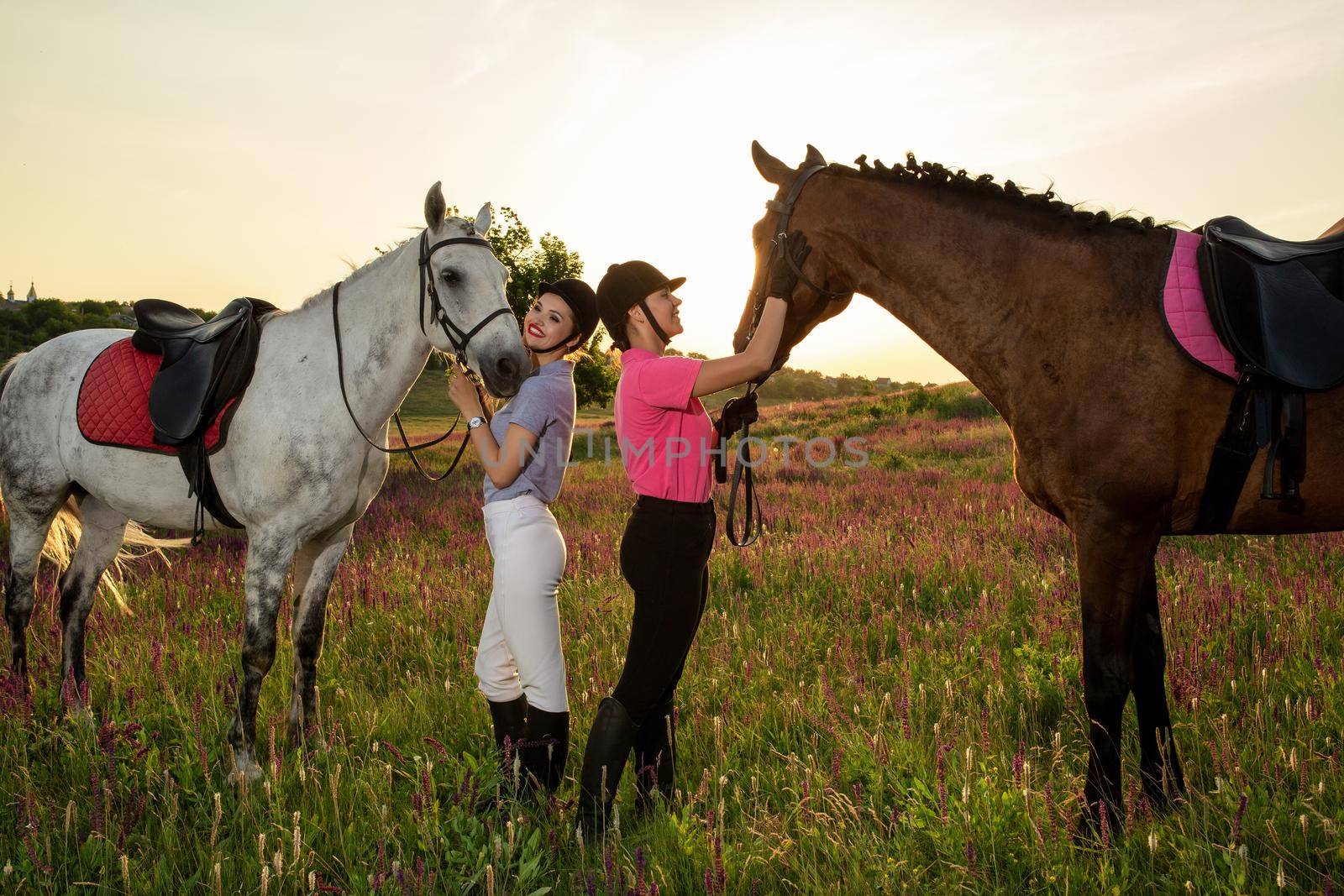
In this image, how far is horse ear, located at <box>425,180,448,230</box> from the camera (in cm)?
349

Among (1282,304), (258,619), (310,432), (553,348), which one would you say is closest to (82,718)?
(258,619)

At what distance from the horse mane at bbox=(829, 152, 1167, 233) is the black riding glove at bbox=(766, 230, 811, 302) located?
1.27 feet

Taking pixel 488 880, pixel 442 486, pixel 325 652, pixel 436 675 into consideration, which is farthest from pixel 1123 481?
pixel 442 486

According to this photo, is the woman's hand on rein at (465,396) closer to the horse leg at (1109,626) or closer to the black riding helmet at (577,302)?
the black riding helmet at (577,302)

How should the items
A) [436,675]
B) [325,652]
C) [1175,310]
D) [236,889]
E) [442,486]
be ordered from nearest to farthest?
[236,889] → [1175,310] → [436,675] → [325,652] → [442,486]

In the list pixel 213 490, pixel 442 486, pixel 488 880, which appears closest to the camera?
pixel 488 880

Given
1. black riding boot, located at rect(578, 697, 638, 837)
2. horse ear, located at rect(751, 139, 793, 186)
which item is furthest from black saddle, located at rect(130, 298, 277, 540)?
horse ear, located at rect(751, 139, 793, 186)

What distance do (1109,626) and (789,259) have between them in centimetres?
182

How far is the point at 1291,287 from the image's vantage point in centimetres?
271

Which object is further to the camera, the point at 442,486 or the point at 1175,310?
the point at 442,486

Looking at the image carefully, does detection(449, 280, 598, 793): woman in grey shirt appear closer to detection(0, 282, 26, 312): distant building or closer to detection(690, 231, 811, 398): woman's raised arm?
detection(690, 231, 811, 398): woman's raised arm

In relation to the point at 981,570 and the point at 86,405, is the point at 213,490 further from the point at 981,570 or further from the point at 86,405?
the point at 981,570

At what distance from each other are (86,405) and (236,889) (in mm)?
2838

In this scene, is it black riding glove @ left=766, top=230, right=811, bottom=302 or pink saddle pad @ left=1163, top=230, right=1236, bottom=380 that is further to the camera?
black riding glove @ left=766, top=230, right=811, bottom=302
